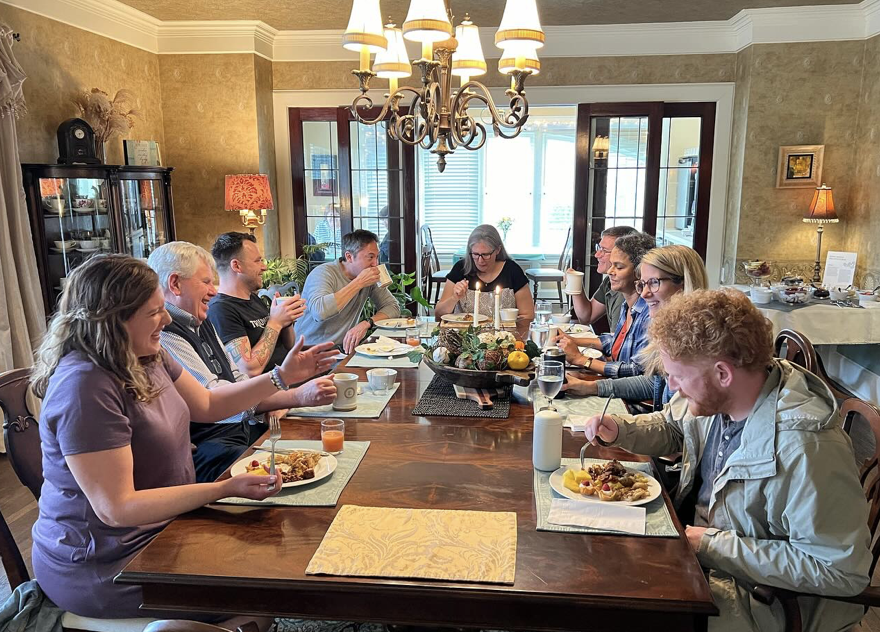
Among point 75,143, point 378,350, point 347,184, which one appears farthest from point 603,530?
point 347,184

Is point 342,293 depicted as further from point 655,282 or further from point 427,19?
point 655,282

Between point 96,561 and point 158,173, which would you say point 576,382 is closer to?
point 96,561

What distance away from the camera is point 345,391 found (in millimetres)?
2055

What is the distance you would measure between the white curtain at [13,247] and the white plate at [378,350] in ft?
7.13

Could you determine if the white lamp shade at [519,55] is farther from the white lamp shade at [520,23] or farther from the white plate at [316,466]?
the white plate at [316,466]

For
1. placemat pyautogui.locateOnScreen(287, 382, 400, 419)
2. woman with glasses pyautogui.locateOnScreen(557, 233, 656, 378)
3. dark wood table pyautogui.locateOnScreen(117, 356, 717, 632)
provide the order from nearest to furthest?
1. dark wood table pyautogui.locateOnScreen(117, 356, 717, 632)
2. placemat pyautogui.locateOnScreen(287, 382, 400, 419)
3. woman with glasses pyautogui.locateOnScreen(557, 233, 656, 378)

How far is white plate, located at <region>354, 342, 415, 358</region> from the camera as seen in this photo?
109 inches

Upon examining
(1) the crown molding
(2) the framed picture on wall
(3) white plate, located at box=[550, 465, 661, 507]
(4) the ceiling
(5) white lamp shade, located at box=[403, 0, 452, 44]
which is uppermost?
(4) the ceiling

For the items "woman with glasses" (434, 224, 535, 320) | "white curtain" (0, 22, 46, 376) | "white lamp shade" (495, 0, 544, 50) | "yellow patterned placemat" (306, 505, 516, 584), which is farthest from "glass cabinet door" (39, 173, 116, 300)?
"yellow patterned placemat" (306, 505, 516, 584)

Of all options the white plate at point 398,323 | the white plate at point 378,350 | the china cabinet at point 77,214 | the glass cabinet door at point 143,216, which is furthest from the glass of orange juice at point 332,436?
the glass cabinet door at point 143,216

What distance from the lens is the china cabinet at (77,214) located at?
12.5 ft

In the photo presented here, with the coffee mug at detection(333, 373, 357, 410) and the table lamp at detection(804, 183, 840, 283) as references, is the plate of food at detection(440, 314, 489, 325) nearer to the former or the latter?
the coffee mug at detection(333, 373, 357, 410)

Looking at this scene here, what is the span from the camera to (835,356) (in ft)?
15.9

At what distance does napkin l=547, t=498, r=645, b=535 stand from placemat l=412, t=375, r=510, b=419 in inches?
24.4
